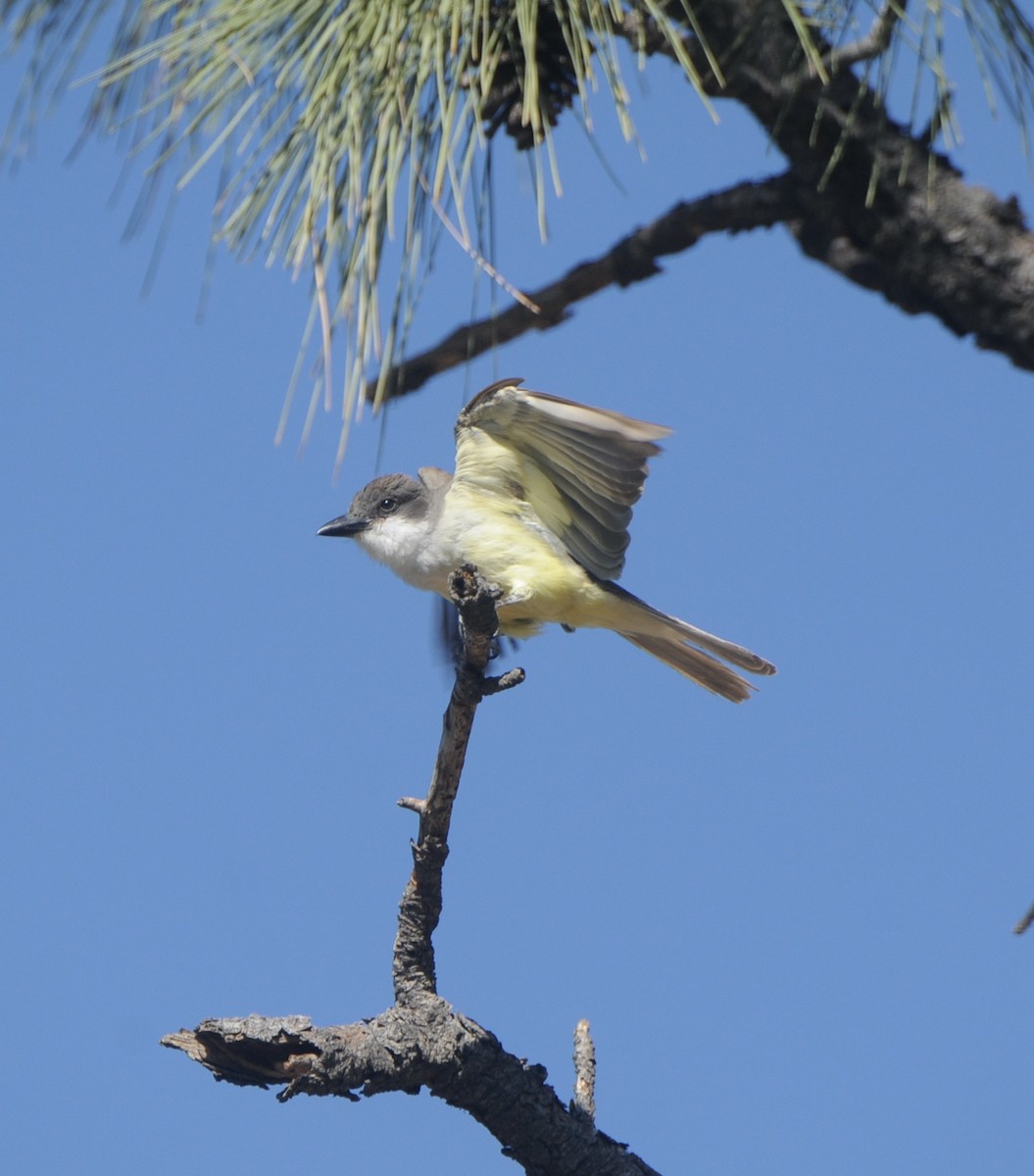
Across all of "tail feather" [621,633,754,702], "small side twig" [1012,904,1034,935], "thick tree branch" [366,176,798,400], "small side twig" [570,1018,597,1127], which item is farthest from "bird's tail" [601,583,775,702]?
"small side twig" [1012,904,1034,935]

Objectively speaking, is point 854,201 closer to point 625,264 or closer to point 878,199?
point 878,199

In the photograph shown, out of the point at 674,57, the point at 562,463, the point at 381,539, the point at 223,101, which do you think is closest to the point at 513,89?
the point at 674,57

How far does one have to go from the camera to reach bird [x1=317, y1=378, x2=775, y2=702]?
4207mm

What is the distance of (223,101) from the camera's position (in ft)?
11.2

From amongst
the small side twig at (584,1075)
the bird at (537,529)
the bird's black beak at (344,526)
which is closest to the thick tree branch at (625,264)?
the bird at (537,529)

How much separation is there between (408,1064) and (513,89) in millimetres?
2302

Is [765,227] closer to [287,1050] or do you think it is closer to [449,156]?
[449,156]

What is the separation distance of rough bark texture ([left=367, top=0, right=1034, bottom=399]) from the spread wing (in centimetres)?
26

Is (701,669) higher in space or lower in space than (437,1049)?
higher

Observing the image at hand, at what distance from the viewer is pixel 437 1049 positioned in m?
3.17

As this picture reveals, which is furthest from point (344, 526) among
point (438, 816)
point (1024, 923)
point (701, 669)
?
point (1024, 923)

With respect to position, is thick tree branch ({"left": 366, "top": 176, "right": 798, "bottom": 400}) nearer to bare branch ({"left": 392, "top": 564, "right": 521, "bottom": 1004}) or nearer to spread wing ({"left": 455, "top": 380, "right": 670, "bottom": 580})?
spread wing ({"left": 455, "top": 380, "right": 670, "bottom": 580})

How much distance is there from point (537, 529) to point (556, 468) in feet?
0.64

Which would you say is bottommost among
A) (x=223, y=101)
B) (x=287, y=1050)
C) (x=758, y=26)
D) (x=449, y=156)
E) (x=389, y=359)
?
(x=287, y=1050)
